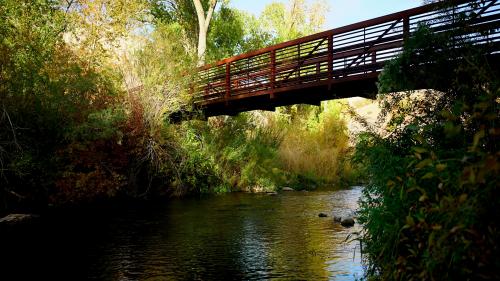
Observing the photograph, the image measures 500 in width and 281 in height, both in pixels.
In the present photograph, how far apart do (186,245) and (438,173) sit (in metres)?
5.68

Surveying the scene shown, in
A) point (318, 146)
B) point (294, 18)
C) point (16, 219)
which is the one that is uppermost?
point (294, 18)

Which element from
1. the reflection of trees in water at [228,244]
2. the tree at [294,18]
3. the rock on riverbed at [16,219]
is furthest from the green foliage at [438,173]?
the tree at [294,18]

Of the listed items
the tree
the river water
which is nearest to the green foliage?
the river water

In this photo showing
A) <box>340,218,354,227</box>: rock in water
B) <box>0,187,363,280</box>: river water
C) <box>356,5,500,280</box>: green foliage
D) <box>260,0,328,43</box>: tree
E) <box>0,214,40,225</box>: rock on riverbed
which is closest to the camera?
<box>356,5,500,280</box>: green foliage

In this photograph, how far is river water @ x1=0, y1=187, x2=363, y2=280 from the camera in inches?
293

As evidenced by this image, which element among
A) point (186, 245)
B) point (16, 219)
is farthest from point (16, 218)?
point (186, 245)

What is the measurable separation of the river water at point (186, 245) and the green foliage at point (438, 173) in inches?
57.9

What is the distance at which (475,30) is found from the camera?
6.47 metres

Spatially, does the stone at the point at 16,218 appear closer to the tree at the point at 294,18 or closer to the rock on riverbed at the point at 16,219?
the rock on riverbed at the point at 16,219

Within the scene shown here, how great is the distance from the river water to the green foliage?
1.47m

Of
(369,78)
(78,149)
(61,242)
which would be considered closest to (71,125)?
(78,149)

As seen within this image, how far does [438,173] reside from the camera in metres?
4.54

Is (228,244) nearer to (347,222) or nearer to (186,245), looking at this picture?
(186,245)

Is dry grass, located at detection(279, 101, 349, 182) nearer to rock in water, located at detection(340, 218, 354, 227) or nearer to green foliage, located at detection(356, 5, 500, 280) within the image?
rock in water, located at detection(340, 218, 354, 227)
